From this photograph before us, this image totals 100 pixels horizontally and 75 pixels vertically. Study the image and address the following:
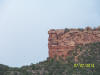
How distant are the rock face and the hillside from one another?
136 centimetres

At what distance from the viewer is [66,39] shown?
112 ft

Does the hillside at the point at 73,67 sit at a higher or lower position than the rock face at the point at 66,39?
lower

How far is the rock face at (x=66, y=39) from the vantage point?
1329 inches

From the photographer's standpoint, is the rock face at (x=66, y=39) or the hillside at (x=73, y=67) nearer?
the hillside at (x=73, y=67)

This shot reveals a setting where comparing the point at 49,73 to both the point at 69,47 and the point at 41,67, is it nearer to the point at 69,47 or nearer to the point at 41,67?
the point at 41,67

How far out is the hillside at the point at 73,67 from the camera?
85.6 feet

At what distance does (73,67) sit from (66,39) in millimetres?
6851

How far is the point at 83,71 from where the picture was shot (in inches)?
1043

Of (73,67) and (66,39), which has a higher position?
(66,39)

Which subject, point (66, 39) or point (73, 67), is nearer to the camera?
point (73, 67)

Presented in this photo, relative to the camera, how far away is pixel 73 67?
91.4 feet

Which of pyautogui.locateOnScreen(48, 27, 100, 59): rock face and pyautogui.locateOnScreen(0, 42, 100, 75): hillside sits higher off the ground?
pyautogui.locateOnScreen(48, 27, 100, 59): rock face

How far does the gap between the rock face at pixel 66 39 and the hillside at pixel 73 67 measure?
1359 millimetres

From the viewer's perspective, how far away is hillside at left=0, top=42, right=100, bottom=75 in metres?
26.1
